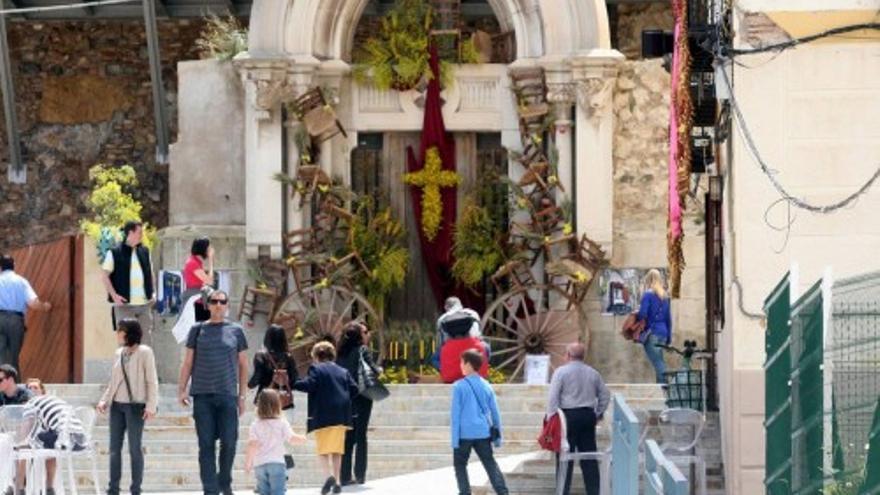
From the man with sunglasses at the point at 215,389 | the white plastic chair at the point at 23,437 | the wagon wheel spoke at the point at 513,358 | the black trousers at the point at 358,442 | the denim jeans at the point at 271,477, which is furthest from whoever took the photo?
the wagon wheel spoke at the point at 513,358

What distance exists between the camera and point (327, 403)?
24.5 metres

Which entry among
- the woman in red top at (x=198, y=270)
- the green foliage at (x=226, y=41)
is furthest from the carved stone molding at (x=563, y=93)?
the woman in red top at (x=198, y=270)

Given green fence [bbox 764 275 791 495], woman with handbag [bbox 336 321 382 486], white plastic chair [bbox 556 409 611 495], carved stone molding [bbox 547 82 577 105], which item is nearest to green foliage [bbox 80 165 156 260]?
carved stone molding [bbox 547 82 577 105]

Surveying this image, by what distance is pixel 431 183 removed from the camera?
33.7 m

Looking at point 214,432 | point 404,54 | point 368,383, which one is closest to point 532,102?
point 404,54

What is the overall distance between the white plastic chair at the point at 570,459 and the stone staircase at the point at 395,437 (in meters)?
1.13

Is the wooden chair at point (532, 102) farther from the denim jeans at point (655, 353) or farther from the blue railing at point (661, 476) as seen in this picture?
the blue railing at point (661, 476)

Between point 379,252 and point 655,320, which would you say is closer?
point 655,320

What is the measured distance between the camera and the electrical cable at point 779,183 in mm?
21891

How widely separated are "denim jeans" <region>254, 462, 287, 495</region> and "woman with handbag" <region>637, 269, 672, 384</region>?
29.5 feet

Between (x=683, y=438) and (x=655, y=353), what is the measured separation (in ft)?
23.7

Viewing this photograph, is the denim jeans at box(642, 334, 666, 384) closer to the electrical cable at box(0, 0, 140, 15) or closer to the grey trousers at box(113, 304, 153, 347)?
the grey trousers at box(113, 304, 153, 347)

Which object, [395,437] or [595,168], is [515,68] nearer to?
[595,168]

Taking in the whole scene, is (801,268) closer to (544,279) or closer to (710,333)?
(710,333)
